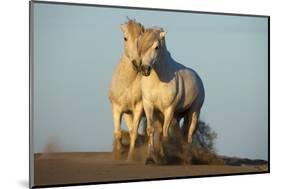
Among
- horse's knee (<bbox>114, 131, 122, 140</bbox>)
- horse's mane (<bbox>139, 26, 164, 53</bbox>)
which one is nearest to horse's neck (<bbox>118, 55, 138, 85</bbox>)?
horse's mane (<bbox>139, 26, 164, 53</bbox>)

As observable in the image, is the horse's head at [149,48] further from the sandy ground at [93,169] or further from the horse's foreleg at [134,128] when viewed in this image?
the sandy ground at [93,169]

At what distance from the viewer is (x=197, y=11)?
5.53 metres

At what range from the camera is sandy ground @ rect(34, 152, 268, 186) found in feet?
16.3

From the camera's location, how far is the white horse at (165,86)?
531cm

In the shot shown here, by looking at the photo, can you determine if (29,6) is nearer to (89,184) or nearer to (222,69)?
(89,184)

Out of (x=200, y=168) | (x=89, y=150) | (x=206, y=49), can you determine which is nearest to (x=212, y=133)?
(x=200, y=168)

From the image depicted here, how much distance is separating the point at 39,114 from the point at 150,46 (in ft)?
3.57

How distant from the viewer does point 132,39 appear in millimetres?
5242

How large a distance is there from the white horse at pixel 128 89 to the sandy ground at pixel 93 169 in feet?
0.44

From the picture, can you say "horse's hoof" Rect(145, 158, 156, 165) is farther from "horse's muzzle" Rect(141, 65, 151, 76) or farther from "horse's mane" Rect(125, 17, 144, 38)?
"horse's mane" Rect(125, 17, 144, 38)

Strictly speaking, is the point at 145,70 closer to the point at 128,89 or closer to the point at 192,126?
the point at 128,89

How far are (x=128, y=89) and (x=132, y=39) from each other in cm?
41

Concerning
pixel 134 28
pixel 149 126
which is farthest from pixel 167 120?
pixel 134 28

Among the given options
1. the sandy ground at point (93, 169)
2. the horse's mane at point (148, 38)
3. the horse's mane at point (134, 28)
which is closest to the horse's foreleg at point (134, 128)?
the sandy ground at point (93, 169)
